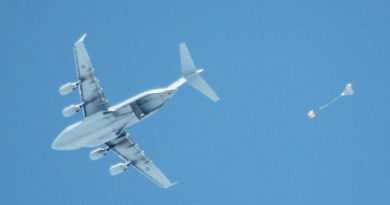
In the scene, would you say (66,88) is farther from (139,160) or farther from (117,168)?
(139,160)

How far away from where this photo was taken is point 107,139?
9050 centimetres

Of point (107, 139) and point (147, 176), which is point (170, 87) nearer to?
point (107, 139)

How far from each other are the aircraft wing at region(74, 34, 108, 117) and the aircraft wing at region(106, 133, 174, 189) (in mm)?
10734

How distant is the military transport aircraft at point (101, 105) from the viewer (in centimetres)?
8600

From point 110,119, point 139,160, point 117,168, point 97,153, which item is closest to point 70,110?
point 110,119

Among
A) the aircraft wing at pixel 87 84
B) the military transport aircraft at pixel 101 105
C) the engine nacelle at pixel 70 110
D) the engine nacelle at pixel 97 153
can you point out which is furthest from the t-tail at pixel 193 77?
the engine nacelle at pixel 97 153

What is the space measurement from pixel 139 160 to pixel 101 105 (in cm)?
1398

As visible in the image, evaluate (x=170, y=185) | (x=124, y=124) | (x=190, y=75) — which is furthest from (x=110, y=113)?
(x=170, y=185)

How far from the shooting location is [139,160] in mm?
99562

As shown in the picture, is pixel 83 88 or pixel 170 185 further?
pixel 170 185

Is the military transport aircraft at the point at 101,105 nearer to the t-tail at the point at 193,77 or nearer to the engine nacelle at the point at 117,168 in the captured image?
the t-tail at the point at 193,77

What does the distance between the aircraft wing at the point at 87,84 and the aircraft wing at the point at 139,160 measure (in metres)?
10.7

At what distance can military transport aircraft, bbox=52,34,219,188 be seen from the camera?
282 ft

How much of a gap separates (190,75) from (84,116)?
13.7m
